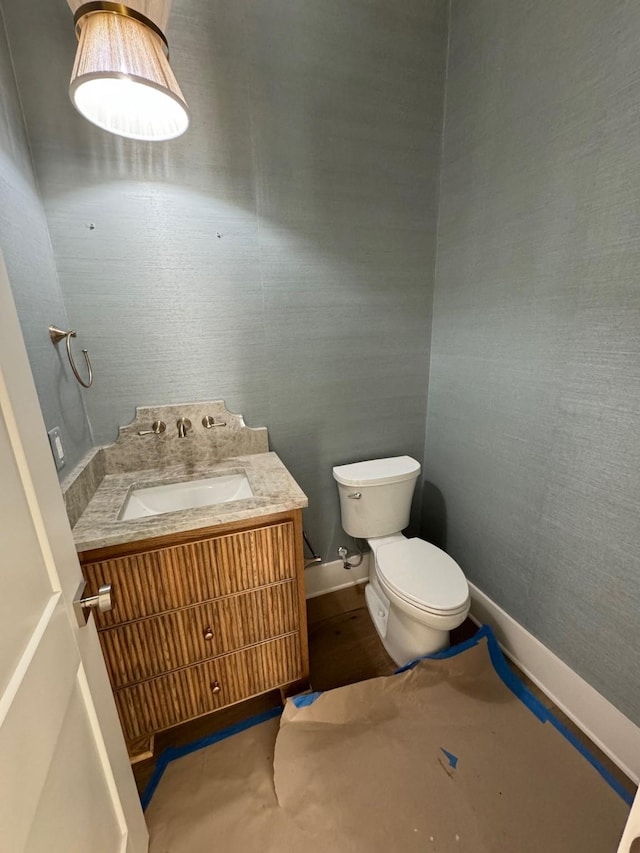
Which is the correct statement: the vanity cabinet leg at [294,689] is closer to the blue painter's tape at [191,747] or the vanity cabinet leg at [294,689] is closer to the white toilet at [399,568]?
the blue painter's tape at [191,747]

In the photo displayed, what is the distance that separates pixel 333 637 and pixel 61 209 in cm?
202

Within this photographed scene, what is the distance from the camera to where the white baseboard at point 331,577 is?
1892 millimetres

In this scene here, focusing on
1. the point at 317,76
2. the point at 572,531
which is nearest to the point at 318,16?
the point at 317,76

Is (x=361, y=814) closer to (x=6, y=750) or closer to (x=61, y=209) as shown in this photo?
(x=6, y=750)

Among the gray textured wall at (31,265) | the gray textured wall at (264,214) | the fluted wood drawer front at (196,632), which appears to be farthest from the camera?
the gray textured wall at (264,214)

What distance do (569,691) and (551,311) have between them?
137 cm

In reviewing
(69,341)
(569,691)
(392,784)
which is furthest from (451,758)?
(69,341)

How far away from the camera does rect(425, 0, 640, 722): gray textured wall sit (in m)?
1.03

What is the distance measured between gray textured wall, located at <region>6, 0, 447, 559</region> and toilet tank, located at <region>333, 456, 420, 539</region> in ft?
0.56

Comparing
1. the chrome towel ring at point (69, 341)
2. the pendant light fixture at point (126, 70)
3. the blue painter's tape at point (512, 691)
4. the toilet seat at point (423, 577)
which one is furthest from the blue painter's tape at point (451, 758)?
the pendant light fixture at point (126, 70)

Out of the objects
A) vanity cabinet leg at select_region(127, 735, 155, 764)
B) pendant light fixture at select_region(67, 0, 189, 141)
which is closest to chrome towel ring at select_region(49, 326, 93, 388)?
pendant light fixture at select_region(67, 0, 189, 141)

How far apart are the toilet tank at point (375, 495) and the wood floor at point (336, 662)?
17.8 inches

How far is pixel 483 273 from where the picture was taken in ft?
4.84

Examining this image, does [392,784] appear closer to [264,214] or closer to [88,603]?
[88,603]
